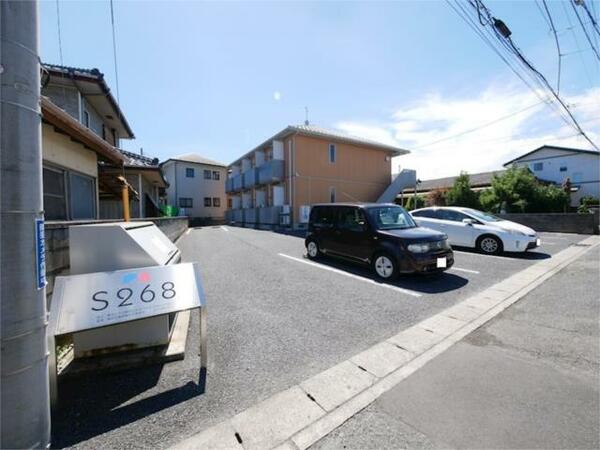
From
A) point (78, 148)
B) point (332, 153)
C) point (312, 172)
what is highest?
point (332, 153)

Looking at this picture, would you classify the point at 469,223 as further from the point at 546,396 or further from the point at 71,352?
the point at 71,352

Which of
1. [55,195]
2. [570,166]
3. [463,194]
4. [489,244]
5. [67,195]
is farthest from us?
[570,166]

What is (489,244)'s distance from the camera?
8453 millimetres

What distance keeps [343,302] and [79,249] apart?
3.57 meters

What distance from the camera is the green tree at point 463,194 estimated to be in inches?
689

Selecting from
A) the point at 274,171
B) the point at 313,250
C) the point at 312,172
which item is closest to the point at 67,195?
the point at 313,250

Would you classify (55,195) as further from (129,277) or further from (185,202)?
(185,202)

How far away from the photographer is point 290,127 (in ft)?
55.8

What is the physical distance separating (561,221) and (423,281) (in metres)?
14.7

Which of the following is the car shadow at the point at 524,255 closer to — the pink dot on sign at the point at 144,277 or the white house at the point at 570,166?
the pink dot on sign at the point at 144,277

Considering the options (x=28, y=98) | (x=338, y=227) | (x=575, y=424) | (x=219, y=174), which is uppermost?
(x=219, y=174)

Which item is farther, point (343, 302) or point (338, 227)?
point (338, 227)

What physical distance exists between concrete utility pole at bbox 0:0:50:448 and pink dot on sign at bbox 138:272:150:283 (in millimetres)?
1139

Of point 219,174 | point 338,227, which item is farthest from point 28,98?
point 219,174
